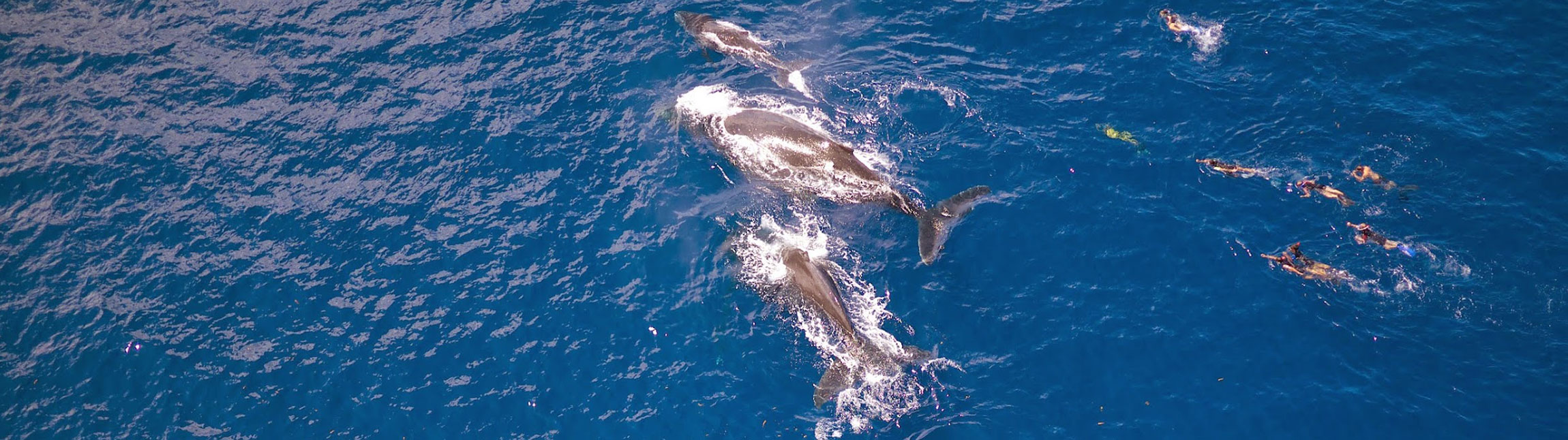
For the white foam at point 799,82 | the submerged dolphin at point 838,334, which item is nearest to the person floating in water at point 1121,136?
the white foam at point 799,82

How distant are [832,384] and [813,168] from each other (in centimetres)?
774

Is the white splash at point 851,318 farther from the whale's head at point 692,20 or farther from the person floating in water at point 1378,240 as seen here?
the person floating in water at point 1378,240

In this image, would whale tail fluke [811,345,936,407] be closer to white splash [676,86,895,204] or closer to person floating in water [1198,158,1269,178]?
white splash [676,86,895,204]

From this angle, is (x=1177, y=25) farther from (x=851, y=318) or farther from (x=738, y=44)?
(x=851, y=318)

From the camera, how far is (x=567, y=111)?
3275 centimetres

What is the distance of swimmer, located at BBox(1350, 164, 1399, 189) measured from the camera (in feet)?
90.6

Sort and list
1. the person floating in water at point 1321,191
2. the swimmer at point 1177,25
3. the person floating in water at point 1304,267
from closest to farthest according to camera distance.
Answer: the person floating in water at point 1304,267
the person floating in water at point 1321,191
the swimmer at point 1177,25

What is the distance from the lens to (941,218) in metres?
28.2

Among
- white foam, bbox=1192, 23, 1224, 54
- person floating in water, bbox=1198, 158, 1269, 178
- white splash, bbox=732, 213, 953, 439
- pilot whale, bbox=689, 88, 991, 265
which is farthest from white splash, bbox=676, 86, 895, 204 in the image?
white foam, bbox=1192, 23, 1224, 54

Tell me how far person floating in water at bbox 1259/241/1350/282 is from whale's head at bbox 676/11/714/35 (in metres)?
22.1

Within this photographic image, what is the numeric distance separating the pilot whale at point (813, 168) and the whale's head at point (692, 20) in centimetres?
508

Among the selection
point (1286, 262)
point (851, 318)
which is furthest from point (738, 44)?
point (1286, 262)

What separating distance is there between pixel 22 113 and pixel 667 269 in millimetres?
27944

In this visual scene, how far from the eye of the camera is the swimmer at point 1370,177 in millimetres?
27609
